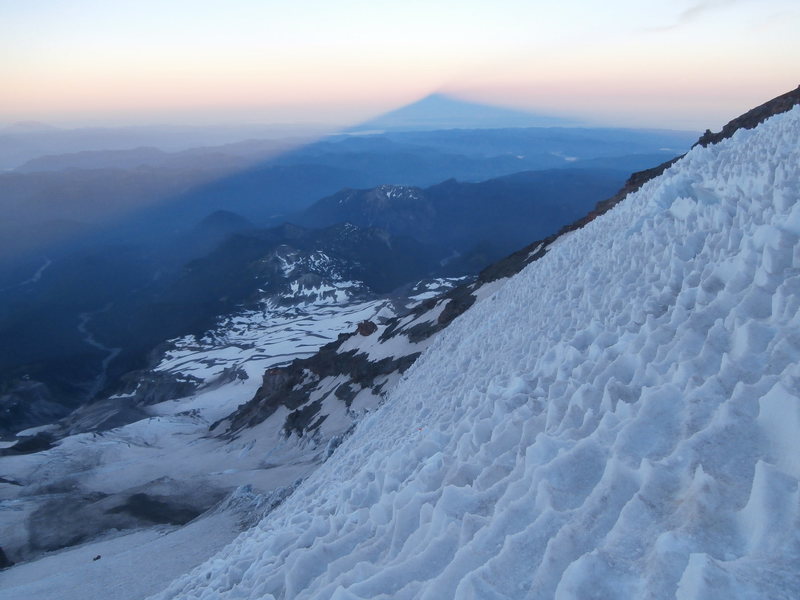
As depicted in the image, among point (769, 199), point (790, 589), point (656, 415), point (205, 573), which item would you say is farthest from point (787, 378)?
point (205, 573)

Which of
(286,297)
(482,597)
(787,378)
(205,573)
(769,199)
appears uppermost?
(769,199)

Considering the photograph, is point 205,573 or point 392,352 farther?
point 392,352

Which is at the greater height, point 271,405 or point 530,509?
point 530,509

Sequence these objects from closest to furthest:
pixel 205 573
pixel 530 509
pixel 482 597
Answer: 1. pixel 482 597
2. pixel 530 509
3. pixel 205 573

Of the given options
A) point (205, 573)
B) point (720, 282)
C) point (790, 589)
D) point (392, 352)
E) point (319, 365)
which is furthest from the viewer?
point (319, 365)

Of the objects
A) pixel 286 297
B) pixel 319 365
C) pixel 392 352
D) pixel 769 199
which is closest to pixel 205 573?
pixel 769 199

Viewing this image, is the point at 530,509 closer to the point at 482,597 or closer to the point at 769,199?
the point at 482,597
